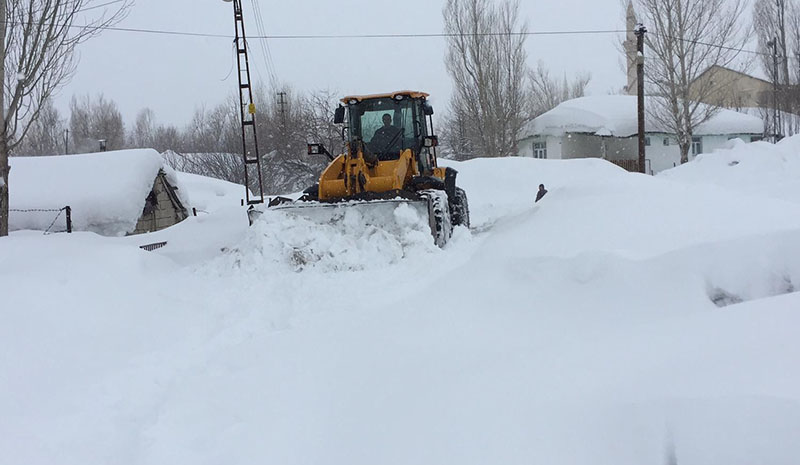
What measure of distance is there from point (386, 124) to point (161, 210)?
13158 millimetres

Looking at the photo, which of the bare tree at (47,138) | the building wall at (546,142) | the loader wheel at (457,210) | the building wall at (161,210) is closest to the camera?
the loader wheel at (457,210)

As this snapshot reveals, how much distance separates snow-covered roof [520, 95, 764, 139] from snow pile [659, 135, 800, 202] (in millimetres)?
13315

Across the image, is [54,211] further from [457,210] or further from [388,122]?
[457,210]

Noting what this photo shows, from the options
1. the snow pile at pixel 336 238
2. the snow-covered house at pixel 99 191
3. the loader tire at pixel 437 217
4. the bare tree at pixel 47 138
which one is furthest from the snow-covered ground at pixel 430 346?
the bare tree at pixel 47 138

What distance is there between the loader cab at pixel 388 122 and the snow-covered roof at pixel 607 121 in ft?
80.8

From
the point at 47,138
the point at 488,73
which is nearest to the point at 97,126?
the point at 47,138

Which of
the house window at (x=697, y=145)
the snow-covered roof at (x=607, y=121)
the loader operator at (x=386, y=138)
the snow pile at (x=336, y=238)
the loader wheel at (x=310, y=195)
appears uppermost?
the snow-covered roof at (x=607, y=121)

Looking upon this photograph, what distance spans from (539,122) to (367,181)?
2720 centimetres

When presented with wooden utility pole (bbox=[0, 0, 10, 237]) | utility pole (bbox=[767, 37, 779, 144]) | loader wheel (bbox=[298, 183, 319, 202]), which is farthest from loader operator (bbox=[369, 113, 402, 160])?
utility pole (bbox=[767, 37, 779, 144])

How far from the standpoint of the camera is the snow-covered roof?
1326 inches

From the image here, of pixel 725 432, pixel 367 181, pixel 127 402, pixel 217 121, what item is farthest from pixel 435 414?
pixel 217 121

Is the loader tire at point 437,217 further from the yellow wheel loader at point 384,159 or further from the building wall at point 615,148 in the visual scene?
the building wall at point 615,148

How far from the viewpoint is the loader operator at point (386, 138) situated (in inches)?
436

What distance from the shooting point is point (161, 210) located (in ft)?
70.7
